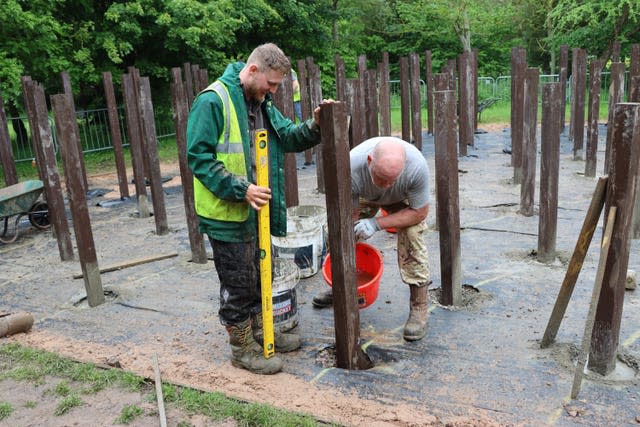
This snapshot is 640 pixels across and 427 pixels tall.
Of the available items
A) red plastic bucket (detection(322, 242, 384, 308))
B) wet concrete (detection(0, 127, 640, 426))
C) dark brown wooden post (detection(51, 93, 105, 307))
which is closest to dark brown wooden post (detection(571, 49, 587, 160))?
wet concrete (detection(0, 127, 640, 426))

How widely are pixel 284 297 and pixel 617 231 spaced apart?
204 centimetres

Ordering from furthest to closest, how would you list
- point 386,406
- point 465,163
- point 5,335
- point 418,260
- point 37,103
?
point 465,163 → point 37,103 → point 5,335 → point 418,260 → point 386,406

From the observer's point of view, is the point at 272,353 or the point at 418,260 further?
the point at 418,260

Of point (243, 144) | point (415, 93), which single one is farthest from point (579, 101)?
point (243, 144)

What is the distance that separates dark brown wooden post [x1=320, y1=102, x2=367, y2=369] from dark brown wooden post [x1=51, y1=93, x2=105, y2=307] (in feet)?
7.75

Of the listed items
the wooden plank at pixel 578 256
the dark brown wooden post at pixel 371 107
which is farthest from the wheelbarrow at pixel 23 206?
the wooden plank at pixel 578 256

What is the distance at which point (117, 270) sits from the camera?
5500 millimetres

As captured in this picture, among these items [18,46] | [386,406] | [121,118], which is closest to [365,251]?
[386,406]

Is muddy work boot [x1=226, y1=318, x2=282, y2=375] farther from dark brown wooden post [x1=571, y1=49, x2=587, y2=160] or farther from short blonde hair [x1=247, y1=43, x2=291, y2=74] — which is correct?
dark brown wooden post [x1=571, y1=49, x2=587, y2=160]

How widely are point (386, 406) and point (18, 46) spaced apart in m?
12.7

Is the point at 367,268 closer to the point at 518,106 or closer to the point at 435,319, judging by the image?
the point at 435,319

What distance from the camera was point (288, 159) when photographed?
20.6 ft

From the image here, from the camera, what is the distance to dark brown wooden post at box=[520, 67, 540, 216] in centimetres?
558

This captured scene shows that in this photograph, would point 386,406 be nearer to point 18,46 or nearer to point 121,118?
point 18,46
